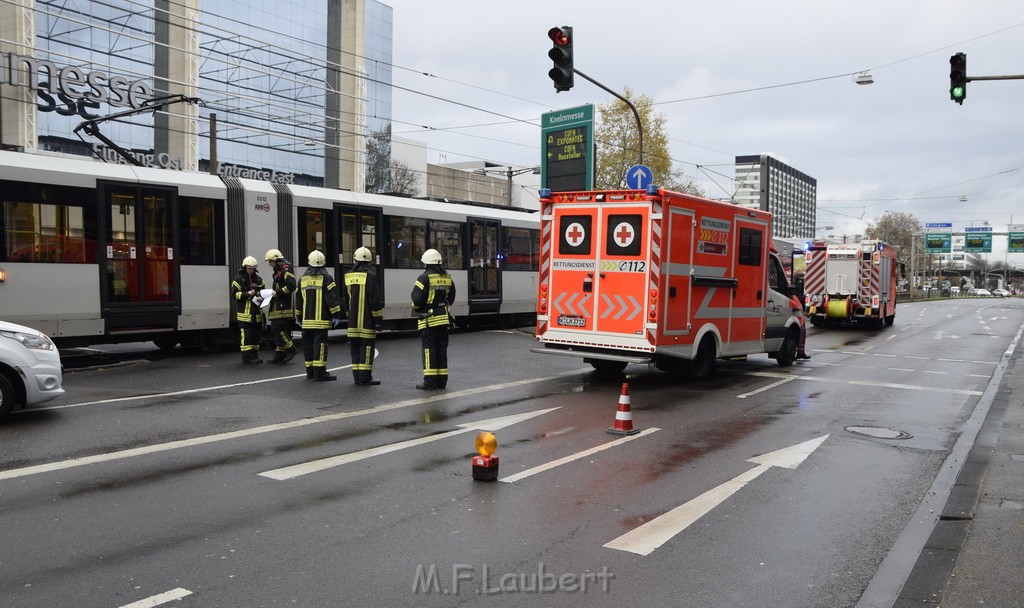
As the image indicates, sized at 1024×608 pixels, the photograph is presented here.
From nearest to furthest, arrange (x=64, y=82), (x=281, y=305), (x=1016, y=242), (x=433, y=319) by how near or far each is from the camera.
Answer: (x=433, y=319) < (x=281, y=305) < (x=64, y=82) < (x=1016, y=242)

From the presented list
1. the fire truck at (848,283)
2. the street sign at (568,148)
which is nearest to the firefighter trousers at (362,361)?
the street sign at (568,148)

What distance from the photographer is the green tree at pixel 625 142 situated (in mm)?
38375

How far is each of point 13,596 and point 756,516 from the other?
4659 mm

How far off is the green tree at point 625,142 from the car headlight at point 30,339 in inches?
1250

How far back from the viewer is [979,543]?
5.29m

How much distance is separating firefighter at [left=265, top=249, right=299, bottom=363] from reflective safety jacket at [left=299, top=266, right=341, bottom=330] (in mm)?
1514

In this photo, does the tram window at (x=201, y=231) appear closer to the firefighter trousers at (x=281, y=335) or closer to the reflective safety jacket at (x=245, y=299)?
the reflective safety jacket at (x=245, y=299)

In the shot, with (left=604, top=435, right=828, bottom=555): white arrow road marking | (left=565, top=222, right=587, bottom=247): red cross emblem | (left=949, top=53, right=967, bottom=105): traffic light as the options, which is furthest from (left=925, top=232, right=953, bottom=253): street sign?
(left=604, top=435, right=828, bottom=555): white arrow road marking

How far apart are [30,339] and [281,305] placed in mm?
5216

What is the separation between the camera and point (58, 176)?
43.9 feet

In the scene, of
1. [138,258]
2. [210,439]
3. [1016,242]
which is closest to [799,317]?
[210,439]

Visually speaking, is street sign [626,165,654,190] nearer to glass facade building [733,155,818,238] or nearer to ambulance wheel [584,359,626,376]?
ambulance wheel [584,359,626,376]

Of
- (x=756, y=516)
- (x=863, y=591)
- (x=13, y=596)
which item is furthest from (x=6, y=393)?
(x=863, y=591)

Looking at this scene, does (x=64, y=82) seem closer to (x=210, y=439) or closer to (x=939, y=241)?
(x=210, y=439)
